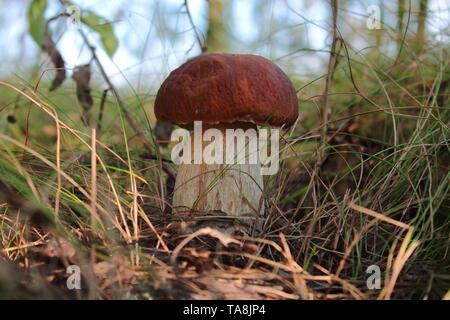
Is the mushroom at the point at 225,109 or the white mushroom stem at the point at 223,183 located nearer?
the mushroom at the point at 225,109

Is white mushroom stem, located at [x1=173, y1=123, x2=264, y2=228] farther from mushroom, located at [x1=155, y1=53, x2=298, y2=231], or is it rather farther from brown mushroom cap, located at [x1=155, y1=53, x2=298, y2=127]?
brown mushroom cap, located at [x1=155, y1=53, x2=298, y2=127]

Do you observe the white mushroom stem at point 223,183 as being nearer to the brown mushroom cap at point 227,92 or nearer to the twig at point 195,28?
the brown mushroom cap at point 227,92

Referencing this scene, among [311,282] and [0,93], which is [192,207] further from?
[0,93]

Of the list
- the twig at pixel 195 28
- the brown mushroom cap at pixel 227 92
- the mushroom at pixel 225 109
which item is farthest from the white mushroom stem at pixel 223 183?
the twig at pixel 195 28
